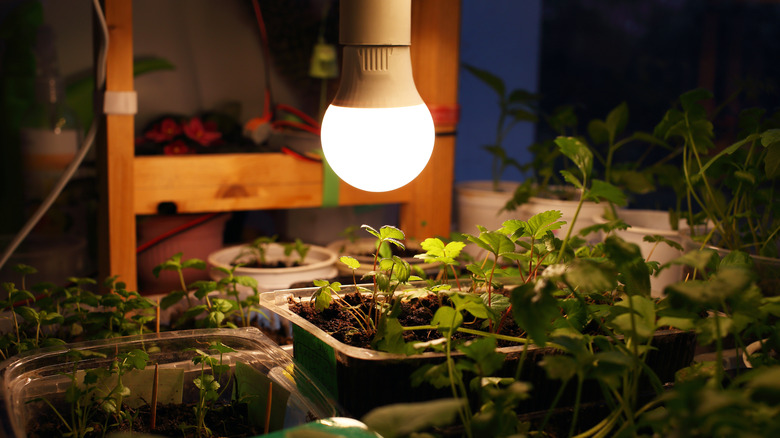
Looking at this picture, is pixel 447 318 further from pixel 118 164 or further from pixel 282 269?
pixel 118 164

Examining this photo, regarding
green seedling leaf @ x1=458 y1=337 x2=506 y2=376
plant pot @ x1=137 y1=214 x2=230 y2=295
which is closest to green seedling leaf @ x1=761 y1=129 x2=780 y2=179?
green seedling leaf @ x1=458 y1=337 x2=506 y2=376

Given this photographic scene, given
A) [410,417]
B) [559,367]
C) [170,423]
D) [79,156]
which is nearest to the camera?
[410,417]

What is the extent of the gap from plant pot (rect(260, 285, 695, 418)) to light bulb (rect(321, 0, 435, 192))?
195mm

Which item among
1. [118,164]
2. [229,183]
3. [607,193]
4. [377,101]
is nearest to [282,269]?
[229,183]

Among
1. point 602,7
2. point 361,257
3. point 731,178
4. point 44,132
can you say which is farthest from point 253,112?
point 602,7

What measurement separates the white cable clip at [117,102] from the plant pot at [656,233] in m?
0.87

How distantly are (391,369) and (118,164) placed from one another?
0.73 metres

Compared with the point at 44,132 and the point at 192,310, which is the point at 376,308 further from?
the point at 44,132

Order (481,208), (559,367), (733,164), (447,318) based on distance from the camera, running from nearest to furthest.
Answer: (559,367)
(447,318)
(733,164)
(481,208)

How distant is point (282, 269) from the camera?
1229 mm

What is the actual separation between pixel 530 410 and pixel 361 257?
0.67 m

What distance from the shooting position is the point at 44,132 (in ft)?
5.13

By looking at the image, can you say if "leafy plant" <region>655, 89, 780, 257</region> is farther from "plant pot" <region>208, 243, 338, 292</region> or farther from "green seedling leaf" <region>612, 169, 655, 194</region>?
"plant pot" <region>208, 243, 338, 292</region>

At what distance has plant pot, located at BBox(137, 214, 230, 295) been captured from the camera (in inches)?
56.2
